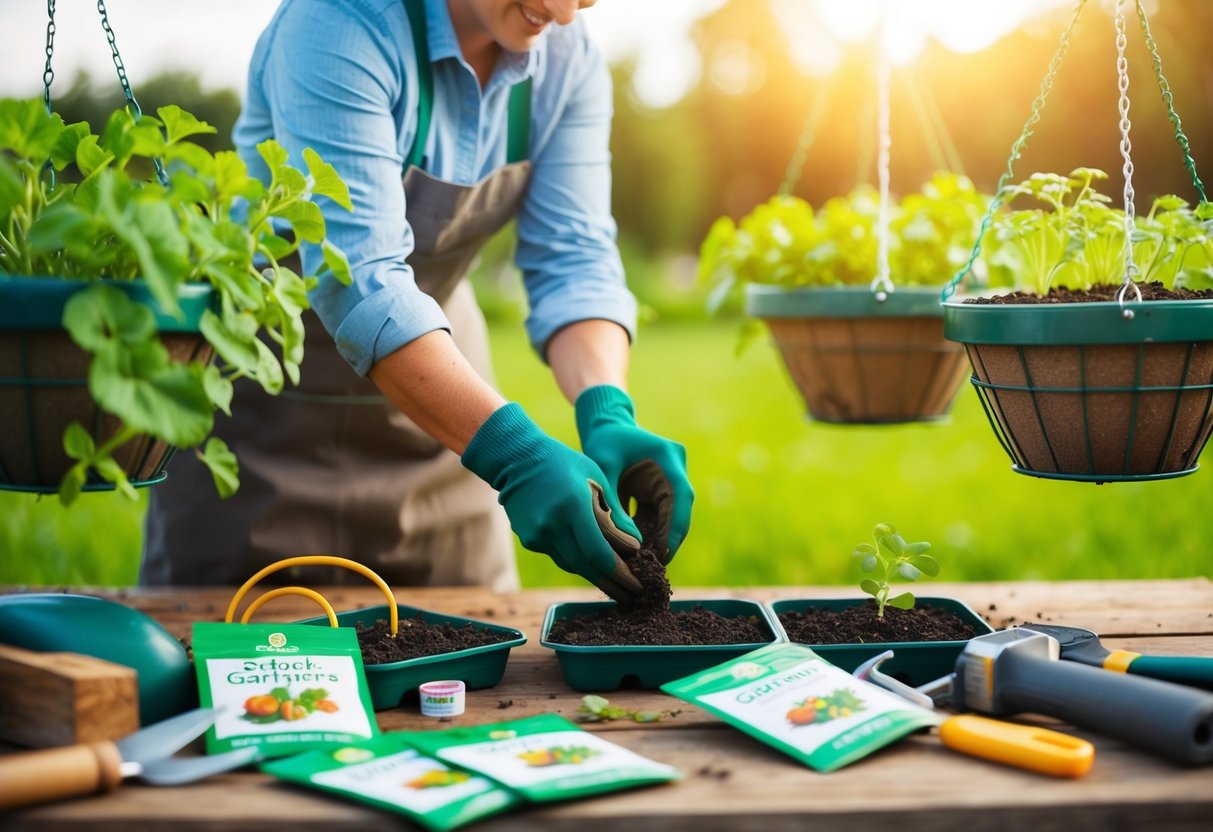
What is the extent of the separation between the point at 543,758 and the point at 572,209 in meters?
1.19

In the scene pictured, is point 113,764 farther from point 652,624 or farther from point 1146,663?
point 1146,663

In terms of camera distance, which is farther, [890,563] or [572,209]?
[572,209]

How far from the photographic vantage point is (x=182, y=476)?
2.02m

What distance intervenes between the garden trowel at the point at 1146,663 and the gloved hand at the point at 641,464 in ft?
1.65

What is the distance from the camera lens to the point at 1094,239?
1.42m

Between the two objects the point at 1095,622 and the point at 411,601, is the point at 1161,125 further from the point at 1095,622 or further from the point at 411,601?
the point at 411,601

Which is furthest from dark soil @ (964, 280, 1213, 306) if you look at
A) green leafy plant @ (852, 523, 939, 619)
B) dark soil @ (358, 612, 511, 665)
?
dark soil @ (358, 612, 511, 665)

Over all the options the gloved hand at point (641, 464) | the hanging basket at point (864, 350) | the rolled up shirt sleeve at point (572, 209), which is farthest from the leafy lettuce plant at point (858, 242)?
the gloved hand at point (641, 464)

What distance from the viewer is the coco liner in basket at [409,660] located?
1166 millimetres

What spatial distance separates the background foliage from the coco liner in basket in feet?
1.66

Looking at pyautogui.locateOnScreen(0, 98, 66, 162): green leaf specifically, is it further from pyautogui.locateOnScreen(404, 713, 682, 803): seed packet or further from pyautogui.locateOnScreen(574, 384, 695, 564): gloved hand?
pyautogui.locateOnScreen(574, 384, 695, 564): gloved hand

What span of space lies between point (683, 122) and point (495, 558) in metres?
11.2

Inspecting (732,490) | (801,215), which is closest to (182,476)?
(801,215)

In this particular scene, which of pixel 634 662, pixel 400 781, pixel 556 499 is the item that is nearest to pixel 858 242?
pixel 556 499
